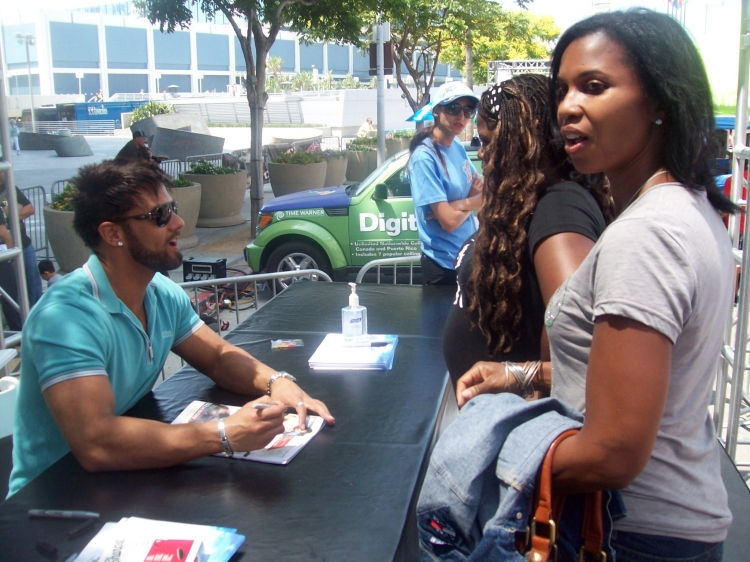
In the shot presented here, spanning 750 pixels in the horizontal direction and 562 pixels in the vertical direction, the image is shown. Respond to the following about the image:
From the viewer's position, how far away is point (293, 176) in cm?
1417

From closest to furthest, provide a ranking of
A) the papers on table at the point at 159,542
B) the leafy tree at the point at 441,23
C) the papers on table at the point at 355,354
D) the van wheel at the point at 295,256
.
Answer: the papers on table at the point at 159,542, the papers on table at the point at 355,354, the van wheel at the point at 295,256, the leafy tree at the point at 441,23

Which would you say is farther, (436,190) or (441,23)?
(441,23)

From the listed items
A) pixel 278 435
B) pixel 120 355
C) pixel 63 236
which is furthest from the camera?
pixel 63 236

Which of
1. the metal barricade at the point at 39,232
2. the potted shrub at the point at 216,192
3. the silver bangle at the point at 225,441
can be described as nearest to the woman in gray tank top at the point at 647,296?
the silver bangle at the point at 225,441

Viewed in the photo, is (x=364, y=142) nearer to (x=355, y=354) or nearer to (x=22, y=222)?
(x=22, y=222)

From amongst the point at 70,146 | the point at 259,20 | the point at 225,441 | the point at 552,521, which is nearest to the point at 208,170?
the point at 259,20

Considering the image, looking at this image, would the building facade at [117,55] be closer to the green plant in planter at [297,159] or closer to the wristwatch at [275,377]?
the green plant in planter at [297,159]

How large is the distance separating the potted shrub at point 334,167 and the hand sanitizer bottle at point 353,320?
42.4 feet

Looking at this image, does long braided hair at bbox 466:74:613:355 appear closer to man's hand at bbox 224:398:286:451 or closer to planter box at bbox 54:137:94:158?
man's hand at bbox 224:398:286:451

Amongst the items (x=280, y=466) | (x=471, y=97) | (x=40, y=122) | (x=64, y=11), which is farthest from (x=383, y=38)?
(x=64, y=11)

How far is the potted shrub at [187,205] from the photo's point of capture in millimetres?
10398

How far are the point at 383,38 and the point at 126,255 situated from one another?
10.3 m

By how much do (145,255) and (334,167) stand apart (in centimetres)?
1403

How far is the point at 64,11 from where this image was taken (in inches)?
2899
